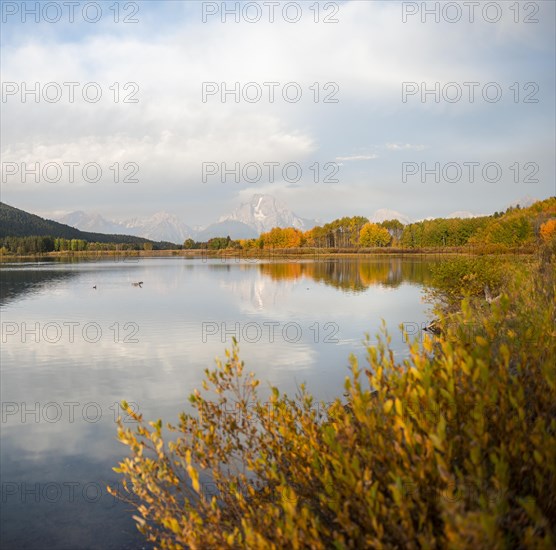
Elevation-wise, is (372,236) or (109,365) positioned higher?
(372,236)

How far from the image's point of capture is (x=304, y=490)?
5.19 metres

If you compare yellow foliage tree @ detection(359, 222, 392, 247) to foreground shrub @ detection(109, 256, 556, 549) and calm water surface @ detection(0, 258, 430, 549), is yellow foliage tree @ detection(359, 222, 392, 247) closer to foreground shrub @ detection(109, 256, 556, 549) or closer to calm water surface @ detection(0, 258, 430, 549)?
calm water surface @ detection(0, 258, 430, 549)

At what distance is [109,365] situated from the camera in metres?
18.4

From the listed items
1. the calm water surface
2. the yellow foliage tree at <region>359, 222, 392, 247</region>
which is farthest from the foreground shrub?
the yellow foliage tree at <region>359, 222, 392, 247</region>

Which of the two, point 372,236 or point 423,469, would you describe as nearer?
point 423,469

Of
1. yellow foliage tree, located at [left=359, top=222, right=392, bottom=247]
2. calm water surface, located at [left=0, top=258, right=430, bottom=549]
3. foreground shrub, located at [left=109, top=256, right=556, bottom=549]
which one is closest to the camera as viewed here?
foreground shrub, located at [left=109, top=256, right=556, bottom=549]

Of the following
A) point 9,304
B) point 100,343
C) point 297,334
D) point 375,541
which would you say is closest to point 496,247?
point 297,334

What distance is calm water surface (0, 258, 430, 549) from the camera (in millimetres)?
8219

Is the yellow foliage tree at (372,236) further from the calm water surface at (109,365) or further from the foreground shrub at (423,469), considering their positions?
the foreground shrub at (423,469)

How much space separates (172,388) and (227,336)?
358 inches

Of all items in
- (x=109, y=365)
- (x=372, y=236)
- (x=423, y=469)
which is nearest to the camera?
(x=423, y=469)

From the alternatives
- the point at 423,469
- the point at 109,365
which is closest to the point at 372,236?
the point at 109,365

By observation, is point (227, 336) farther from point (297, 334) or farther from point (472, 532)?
point (472, 532)

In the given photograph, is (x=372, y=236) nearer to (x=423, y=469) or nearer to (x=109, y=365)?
(x=109, y=365)
